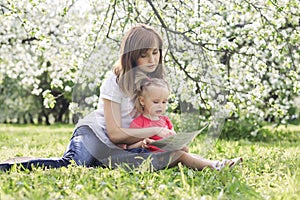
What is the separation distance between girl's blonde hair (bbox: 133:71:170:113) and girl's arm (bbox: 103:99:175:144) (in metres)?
0.14

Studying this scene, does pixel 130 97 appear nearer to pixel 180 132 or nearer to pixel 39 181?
pixel 180 132

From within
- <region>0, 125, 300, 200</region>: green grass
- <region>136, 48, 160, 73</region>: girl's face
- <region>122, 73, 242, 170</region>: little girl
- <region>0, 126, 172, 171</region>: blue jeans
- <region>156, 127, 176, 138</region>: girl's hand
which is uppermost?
<region>136, 48, 160, 73</region>: girl's face

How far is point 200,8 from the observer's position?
5.17 m

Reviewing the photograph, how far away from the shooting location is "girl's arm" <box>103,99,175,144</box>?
129 inches

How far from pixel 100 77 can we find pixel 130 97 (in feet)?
1.00

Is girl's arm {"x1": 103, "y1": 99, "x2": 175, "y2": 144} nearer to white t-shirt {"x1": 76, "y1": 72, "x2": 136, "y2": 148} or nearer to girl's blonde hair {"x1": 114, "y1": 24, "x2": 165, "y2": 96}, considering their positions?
white t-shirt {"x1": 76, "y1": 72, "x2": 136, "y2": 148}

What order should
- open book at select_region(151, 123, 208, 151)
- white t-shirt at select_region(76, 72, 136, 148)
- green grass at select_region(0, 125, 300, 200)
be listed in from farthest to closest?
white t-shirt at select_region(76, 72, 136, 148) < open book at select_region(151, 123, 208, 151) < green grass at select_region(0, 125, 300, 200)

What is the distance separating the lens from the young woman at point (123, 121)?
329cm

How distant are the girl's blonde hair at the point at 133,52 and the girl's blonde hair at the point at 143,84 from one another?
3cm

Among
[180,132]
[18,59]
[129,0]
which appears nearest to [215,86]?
[180,132]

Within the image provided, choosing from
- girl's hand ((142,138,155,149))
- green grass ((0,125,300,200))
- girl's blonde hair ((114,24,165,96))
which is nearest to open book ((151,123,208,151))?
girl's hand ((142,138,155,149))

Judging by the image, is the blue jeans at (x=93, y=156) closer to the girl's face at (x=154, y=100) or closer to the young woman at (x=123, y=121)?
the young woman at (x=123, y=121)

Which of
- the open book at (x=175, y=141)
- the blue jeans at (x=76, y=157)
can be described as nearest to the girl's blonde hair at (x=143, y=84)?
→ the open book at (x=175, y=141)

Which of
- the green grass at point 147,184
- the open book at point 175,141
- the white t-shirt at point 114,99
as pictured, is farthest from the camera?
the white t-shirt at point 114,99
